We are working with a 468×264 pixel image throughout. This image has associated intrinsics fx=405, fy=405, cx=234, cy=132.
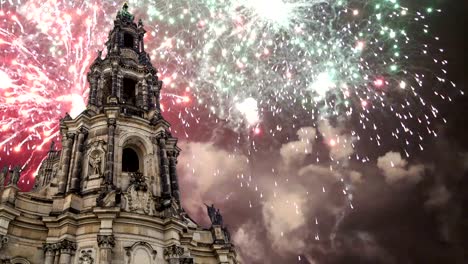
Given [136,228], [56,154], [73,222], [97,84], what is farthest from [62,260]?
[56,154]

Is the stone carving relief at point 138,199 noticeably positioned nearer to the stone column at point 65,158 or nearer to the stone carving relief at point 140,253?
the stone carving relief at point 140,253

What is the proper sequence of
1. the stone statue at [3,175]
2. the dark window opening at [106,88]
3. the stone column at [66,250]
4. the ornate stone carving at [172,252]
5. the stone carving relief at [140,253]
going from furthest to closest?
the dark window opening at [106,88], the stone statue at [3,175], the ornate stone carving at [172,252], the stone carving relief at [140,253], the stone column at [66,250]

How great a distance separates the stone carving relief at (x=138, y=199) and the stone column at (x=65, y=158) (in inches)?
179

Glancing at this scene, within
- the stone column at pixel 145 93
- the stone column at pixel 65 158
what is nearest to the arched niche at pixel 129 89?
the stone column at pixel 145 93

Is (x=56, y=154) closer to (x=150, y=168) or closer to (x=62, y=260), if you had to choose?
(x=150, y=168)

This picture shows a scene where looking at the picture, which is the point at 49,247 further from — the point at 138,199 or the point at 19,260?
the point at 138,199

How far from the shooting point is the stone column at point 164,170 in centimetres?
2852

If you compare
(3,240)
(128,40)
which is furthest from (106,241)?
(128,40)

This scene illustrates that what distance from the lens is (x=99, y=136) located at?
95.0 ft

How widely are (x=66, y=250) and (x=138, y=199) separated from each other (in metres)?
5.02

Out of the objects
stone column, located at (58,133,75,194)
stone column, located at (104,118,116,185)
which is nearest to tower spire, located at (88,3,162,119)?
stone column, located at (104,118,116,185)

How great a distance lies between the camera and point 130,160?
30.3 metres

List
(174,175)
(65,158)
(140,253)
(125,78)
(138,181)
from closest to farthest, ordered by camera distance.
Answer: (140,253), (138,181), (65,158), (174,175), (125,78)

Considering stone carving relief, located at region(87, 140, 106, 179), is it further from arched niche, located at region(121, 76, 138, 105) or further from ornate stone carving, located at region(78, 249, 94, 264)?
arched niche, located at region(121, 76, 138, 105)
